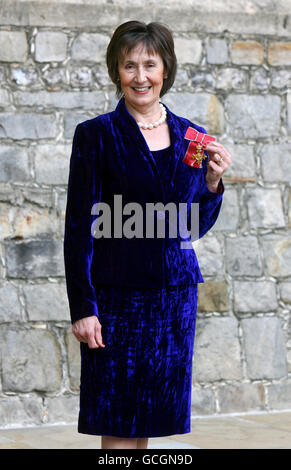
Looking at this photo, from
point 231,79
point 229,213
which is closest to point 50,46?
point 231,79

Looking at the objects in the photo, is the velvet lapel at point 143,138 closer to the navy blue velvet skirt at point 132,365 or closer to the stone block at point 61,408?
the navy blue velvet skirt at point 132,365

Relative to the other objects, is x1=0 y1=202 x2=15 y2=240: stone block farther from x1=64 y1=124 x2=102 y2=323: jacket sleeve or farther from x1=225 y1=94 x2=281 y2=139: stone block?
x1=64 y1=124 x2=102 y2=323: jacket sleeve

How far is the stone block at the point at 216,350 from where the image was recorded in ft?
16.0

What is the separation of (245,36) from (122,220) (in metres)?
2.80

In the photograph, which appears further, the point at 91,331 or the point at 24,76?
the point at 24,76

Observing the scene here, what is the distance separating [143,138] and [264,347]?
2.61 meters

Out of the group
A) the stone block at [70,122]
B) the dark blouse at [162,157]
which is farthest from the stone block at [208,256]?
the dark blouse at [162,157]

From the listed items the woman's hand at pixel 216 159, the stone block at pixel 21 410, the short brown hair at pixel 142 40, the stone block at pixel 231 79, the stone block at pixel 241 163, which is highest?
the stone block at pixel 231 79

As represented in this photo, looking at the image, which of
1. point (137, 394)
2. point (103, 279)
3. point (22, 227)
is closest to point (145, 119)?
point (103, 279)

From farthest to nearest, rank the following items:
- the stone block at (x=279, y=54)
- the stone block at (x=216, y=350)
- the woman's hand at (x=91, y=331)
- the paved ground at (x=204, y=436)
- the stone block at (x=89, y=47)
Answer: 1. the stone block at (x=279, y=54)
2. the stone block at (x=216, y=350)
3. the stone block at (x=89, y=47)
4. the paved ground at (x=204, y=436)
5. the woman's hand at (x=91, y=331)

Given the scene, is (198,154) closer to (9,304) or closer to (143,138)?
(143,138)

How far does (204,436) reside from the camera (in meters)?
4.38

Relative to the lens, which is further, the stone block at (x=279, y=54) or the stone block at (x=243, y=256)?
the stone block at (x=279, y=54)

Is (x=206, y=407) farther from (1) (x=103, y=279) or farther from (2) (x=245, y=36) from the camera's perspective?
(1) (x=103, y=279)
